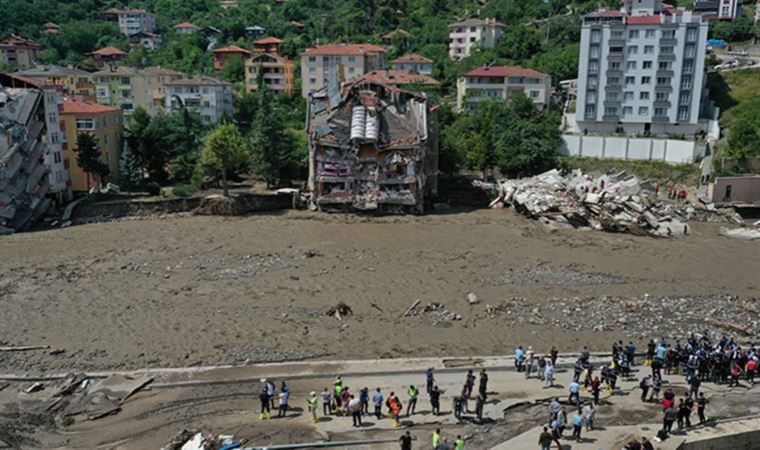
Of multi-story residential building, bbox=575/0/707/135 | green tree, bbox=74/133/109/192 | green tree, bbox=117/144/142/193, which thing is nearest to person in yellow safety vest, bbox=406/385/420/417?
green tree, bbox=74/133/109/192

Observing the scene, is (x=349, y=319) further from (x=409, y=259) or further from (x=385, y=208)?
(x=385, y=208)

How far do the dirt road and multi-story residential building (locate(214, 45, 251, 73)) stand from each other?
57660mm

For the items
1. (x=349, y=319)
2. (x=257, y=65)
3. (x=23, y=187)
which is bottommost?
(x=349, y=319)

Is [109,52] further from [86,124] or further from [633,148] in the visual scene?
[633,148]

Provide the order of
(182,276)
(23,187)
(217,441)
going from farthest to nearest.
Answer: (23,187), (182,276), (217,441)

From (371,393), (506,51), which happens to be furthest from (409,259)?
(506,51)

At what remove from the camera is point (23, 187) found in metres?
50.1

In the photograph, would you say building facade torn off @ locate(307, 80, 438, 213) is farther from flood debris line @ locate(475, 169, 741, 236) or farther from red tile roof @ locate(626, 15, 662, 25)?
red tile roof @ locate(626, 15, 662, 25)

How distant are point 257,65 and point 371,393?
3033 inches

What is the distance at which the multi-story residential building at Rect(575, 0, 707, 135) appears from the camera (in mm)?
68750

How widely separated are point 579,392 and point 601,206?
3130 cm

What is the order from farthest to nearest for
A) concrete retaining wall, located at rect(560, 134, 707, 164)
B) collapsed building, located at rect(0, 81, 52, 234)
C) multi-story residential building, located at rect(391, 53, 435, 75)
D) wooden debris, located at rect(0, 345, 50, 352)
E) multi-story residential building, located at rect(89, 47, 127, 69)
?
multi-story residential building, located at rect(89, 47, 127, 69), multi-story residential building, located at rect(391, 53, 435, 75), concrete retaining wall, located at rect(560, 134, 707, 164), collapsed building, located at rect(0, 81, 52, 234), wooden debris, located at rect(0, 345, 50, 352)

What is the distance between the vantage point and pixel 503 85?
82562 millimetres

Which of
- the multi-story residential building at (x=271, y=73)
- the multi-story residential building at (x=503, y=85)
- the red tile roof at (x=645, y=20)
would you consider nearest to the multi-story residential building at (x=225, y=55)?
the multi-story residential building at (x=271, y=73)
